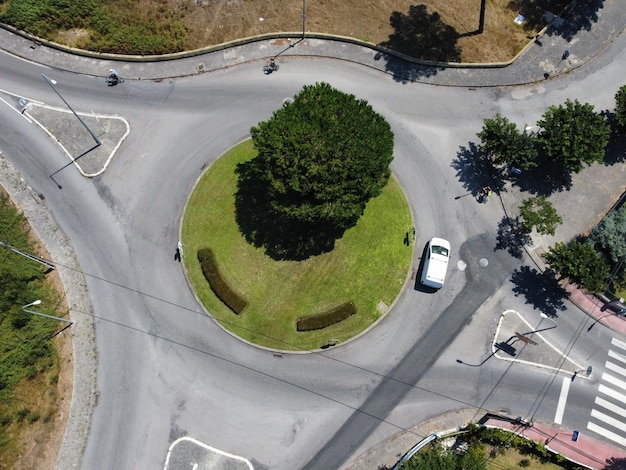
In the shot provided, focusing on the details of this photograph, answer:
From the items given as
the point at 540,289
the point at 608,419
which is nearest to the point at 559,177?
the point at 540,289

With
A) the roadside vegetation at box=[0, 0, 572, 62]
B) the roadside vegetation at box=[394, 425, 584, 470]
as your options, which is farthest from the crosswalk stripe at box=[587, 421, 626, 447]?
the roadside vegetation at box=[0, 0, 572, 62]

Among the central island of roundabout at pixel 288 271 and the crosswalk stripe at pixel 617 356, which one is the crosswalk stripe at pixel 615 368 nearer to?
the crosswalk stripe at pixel 617 356

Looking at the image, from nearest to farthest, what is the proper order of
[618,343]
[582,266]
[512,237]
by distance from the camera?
[582,266]
[618,343]
[512,237]

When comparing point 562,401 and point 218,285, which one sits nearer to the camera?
point 562,401

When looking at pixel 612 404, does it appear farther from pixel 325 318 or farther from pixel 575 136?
pixel 325 318

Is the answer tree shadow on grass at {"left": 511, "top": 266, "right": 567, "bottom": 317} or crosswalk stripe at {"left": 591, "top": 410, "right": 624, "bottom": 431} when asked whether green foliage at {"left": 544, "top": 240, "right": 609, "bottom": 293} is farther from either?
crosswalk stripe at {"left": 591, "top": 410, "right": 624, "bottom": 431}

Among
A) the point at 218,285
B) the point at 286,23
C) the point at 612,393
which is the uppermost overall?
the point at 286,23
